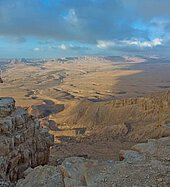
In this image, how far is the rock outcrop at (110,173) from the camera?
Answer: 10414 mm

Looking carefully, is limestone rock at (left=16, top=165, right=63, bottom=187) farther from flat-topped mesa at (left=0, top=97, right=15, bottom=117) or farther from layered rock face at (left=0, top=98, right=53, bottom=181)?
flat-topped mesa at (left=0, top=97, right=15, bottom=117)

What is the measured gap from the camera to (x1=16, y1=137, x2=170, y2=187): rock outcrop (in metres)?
10.4

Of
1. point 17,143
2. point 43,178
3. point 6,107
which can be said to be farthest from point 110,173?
point 6,107

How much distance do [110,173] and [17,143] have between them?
6289 mm

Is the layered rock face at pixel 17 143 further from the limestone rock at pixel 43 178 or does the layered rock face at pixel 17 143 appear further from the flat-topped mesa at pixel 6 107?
the limestone rock at pixel 43 178

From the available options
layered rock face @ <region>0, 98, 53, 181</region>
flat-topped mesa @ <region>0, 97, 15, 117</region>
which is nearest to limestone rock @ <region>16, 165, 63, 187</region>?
layered rock face @ <region>0, 98, 53, 181</region>

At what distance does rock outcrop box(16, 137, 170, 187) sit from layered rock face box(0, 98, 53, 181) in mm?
2030

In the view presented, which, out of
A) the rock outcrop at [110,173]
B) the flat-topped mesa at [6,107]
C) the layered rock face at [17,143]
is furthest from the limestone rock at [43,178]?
the flat-topped mesa at [6,107]

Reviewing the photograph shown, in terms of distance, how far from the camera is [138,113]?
36938 millimetres

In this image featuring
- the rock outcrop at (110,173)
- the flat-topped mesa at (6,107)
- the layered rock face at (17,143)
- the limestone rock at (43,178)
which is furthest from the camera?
the flat-topped mesa at (6,107)

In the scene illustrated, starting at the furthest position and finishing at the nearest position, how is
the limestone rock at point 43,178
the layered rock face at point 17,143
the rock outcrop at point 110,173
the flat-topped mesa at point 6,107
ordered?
1. the flat-topped mesa at point 6,107
2. the layered rock face at point 17,143
3. the limestone rock at point 43,178
4. the rock outcrop at point 110,173

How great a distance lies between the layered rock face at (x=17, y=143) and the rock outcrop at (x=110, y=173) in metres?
2.03

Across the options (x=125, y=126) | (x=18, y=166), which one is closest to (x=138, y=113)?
(x=125, y=126)

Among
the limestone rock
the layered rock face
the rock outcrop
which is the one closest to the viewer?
the rock outcrop
